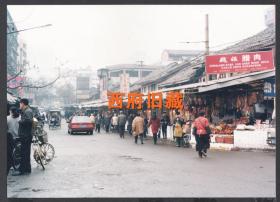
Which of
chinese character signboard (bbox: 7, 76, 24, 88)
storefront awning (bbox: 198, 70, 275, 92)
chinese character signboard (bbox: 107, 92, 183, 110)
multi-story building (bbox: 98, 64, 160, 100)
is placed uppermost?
multi-story building (bbox: 98, 64, 160, 100)

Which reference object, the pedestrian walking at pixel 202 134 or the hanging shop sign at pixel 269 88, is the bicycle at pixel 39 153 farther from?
the hanging shop sign at pixel 269 88

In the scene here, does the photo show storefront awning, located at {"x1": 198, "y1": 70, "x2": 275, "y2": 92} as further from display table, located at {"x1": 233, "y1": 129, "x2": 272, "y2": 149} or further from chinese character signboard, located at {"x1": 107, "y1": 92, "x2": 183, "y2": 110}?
chinese character signboard, located at {"x1": 107, "y1": 92, "x2": 183, "y2": 110}

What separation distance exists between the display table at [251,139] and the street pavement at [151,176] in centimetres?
80

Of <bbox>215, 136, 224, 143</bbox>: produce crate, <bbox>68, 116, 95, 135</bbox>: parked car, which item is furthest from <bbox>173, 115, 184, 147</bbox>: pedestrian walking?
<bbox>68, 116, 95, 135</bbox>: parked car

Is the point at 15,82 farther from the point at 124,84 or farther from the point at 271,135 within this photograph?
the point at 271,135

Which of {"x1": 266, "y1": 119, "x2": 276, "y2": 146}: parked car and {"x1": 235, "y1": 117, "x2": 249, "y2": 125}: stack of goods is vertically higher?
{"x1": 235, "y1": 117, "x2": 249, "y2": 125}: stack of goods

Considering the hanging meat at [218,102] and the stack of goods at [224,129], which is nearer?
the stack of goods at [224,129]

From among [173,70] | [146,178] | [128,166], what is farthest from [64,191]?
[173,70]

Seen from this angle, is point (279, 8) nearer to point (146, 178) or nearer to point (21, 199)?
point (146, 178)

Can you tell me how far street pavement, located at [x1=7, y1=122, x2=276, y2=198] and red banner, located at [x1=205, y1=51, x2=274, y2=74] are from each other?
13.0ft

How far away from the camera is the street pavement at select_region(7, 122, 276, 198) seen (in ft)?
29.3

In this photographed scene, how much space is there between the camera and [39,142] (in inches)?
539

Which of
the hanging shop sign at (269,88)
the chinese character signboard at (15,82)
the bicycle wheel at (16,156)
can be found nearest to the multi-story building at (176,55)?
the chinese character signboard at (15,82)

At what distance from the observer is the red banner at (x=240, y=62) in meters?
17.5
